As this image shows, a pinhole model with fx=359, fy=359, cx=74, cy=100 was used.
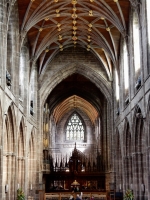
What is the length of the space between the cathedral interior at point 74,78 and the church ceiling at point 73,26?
77 millimetres

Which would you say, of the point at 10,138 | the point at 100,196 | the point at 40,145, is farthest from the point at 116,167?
the point at 10,138

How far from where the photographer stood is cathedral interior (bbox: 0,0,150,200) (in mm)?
22438

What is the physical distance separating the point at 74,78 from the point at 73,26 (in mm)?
11830

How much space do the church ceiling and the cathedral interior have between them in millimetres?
77

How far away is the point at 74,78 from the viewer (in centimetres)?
4297

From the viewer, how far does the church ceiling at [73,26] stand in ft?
89.1

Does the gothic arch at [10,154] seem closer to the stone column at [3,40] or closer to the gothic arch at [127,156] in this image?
the stone column at [3,40]

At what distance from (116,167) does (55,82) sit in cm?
1038

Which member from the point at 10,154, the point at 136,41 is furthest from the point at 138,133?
the point at 10,154

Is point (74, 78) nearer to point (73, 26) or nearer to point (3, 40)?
point (73, 26)

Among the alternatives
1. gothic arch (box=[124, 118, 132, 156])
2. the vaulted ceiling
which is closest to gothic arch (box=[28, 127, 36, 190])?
the vaulted ceiling

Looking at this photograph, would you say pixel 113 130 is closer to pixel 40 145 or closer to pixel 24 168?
pixel 40 145

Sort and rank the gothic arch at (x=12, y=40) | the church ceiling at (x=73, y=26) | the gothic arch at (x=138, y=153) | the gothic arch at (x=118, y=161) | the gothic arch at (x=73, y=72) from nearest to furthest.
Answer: the gothic arch at (x=138, y=153) < the gothic arch at (x=12, y=40) < the church ceiling at (x=73, y=26) < the gothic arch at (x=118, y=161) < the gothic arch at (x=73, y=72)

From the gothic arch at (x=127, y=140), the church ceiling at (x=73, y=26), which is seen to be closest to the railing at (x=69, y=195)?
the gothic arch at (x=127, y=140)
